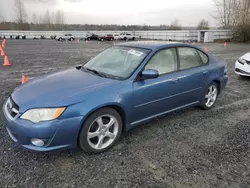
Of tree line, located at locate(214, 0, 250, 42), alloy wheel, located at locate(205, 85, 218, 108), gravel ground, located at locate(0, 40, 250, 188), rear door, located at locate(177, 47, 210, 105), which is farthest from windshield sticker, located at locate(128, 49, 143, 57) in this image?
tree line, located at locate(214, 0, 250, 42)

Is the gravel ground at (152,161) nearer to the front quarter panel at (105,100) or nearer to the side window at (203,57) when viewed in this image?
the front quarter panel at (105,100)

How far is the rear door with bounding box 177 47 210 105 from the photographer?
3.84m

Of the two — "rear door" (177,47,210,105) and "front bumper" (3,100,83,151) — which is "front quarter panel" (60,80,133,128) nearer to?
"front bumper" (3,100,83,151)

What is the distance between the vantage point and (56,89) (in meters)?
2.88

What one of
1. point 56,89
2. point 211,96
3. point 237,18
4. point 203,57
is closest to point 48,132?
point 56,89

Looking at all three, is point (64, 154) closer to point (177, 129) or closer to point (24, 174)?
point (24, 174)

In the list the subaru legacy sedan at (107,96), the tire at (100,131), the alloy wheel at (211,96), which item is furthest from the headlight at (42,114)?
the alloy wheel at (211,96)

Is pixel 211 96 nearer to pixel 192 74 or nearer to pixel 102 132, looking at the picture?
pixel 192 74

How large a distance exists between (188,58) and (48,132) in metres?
2.90

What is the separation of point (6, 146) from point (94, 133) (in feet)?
4.48

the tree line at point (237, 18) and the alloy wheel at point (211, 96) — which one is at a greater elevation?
the tree line at point (237, 18)

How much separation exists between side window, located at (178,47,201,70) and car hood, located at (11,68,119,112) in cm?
152

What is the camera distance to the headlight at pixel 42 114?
2508mm

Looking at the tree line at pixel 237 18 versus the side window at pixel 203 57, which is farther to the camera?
the tree line at pixel 237 18
